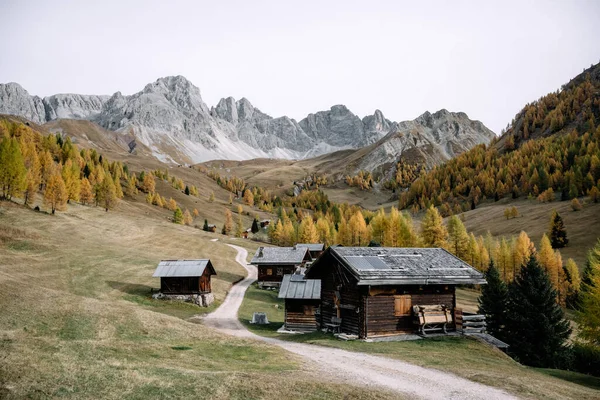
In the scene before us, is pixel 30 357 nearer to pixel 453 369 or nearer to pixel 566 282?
pixel 453 369

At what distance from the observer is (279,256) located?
73.4 meters

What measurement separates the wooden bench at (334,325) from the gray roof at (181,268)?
2410 centimetres

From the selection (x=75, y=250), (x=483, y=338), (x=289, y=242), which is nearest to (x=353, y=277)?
(x=483, y=338)

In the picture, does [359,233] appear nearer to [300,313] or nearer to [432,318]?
[300,313]

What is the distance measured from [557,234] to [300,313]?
338 feet

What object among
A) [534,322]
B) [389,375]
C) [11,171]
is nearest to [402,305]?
[389,375]

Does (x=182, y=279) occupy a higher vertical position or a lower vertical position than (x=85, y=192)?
lower

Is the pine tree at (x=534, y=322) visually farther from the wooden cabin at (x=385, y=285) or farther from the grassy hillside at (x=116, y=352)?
the grassy hillside at (x=116, y=352)

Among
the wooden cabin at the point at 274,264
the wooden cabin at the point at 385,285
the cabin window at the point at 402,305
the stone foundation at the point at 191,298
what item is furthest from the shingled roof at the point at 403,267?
the wooden cabin at the point at 274,264

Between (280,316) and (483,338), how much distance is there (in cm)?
2575

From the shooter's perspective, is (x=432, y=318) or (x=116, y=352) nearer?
(x=116, y=352)

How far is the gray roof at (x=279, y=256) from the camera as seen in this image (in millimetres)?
71688

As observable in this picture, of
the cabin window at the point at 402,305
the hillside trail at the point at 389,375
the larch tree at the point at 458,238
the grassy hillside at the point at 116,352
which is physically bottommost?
the hillside trail at the point at 389,375

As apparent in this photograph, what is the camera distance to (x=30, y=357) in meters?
15.8
